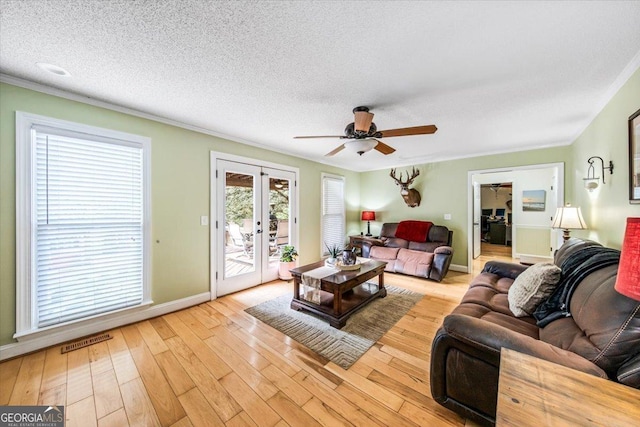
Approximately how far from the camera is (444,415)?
1.48 metres

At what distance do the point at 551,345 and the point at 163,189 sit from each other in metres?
3.73

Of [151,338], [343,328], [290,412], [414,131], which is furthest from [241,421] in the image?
[414,131]

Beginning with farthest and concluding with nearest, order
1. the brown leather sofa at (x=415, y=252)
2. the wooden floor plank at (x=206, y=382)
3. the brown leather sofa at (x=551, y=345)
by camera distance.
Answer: the brown leather sofa at (x=415, y=252), the wooden floor plank at (x=206, y=382), the brown leather sofa at (x=551, y=345)

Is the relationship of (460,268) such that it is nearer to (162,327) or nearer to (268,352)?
(268,352)

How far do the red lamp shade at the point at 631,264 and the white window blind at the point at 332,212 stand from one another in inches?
174

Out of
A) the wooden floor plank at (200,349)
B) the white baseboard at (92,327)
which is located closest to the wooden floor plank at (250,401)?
the wooden floor plank at (200,349)

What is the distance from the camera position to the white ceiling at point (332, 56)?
1.32 m

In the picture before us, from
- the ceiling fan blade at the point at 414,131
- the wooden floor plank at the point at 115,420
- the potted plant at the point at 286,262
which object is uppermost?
the ceiling fan blade at the point at 414,131

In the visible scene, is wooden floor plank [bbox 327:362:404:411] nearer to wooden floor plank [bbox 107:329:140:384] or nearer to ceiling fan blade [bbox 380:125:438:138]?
wooden floor plank [bbox 107:329:140:384]

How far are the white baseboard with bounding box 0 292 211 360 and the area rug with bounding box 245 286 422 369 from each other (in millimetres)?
892

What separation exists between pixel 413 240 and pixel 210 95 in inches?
167

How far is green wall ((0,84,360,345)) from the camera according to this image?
2.00 m

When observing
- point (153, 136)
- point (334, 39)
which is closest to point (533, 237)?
point (334, 39)

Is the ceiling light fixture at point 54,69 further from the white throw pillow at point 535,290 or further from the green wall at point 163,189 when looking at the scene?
the white throw pillow at point 535,290
